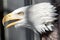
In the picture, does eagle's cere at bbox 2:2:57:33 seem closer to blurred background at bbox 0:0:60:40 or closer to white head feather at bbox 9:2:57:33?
white head feather at bbox 9:2:57:33

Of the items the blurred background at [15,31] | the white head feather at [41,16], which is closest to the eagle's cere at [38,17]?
the white head feather at [41,16]

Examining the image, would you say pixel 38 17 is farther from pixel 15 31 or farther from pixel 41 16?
pixel 15 31

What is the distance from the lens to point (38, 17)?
1.61 metres

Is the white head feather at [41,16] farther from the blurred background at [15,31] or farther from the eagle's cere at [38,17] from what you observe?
the blurred background at [15,31]

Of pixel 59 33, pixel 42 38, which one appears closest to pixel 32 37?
pixel 42 38

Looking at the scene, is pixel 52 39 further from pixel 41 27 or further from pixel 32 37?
pixel 32 37

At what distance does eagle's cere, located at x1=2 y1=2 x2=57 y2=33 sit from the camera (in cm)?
160

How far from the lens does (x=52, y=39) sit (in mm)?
1629

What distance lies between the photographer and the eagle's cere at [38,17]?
5.25 feet

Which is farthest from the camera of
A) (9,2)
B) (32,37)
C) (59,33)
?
(9,2)

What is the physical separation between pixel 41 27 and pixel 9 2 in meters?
0.49

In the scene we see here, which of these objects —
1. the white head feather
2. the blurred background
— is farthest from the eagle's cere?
the blurred background

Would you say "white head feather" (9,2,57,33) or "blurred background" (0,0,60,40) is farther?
"blurred background" (0,0,60,40)

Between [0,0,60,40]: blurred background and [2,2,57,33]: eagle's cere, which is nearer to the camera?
[2,2,57,33]: eagle's cere
